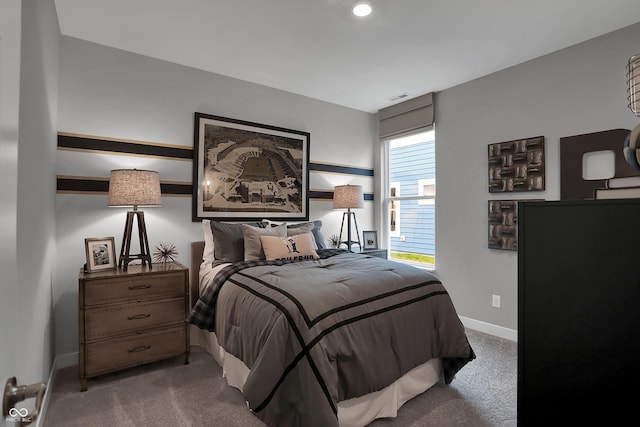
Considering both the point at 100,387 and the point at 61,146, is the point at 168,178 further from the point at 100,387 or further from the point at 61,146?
the point at 100,387

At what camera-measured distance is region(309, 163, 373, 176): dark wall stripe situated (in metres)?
4.08

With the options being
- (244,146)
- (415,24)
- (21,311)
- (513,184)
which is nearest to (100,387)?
(21,311)

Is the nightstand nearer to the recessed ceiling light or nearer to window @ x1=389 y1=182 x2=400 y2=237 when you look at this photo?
window @ x1=389 y1=182 x2=400 y2=237

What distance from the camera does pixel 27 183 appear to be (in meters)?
1.53

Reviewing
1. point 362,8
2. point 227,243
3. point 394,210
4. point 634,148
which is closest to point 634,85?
point 634,148

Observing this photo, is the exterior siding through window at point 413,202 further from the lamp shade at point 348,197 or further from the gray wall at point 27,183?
the gray wall at point 27,183

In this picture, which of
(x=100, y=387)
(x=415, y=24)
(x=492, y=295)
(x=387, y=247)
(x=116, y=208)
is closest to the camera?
(x=100, y=387)

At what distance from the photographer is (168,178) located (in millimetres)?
3064

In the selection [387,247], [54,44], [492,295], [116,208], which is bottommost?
[492,295]

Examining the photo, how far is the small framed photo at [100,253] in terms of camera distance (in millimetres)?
2455

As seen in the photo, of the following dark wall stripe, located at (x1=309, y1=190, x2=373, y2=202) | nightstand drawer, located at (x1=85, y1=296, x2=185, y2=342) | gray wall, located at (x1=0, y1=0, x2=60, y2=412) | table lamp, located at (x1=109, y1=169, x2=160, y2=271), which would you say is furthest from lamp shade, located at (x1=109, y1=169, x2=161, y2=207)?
dark wall stripe, located at (x1=309, y1=190, x2=373, y2=202)

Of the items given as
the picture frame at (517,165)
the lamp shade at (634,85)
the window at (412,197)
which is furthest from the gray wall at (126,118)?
the lamp shade at (634,85)

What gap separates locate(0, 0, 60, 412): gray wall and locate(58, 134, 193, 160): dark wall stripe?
0.17 meters

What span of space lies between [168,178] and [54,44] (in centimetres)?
122
